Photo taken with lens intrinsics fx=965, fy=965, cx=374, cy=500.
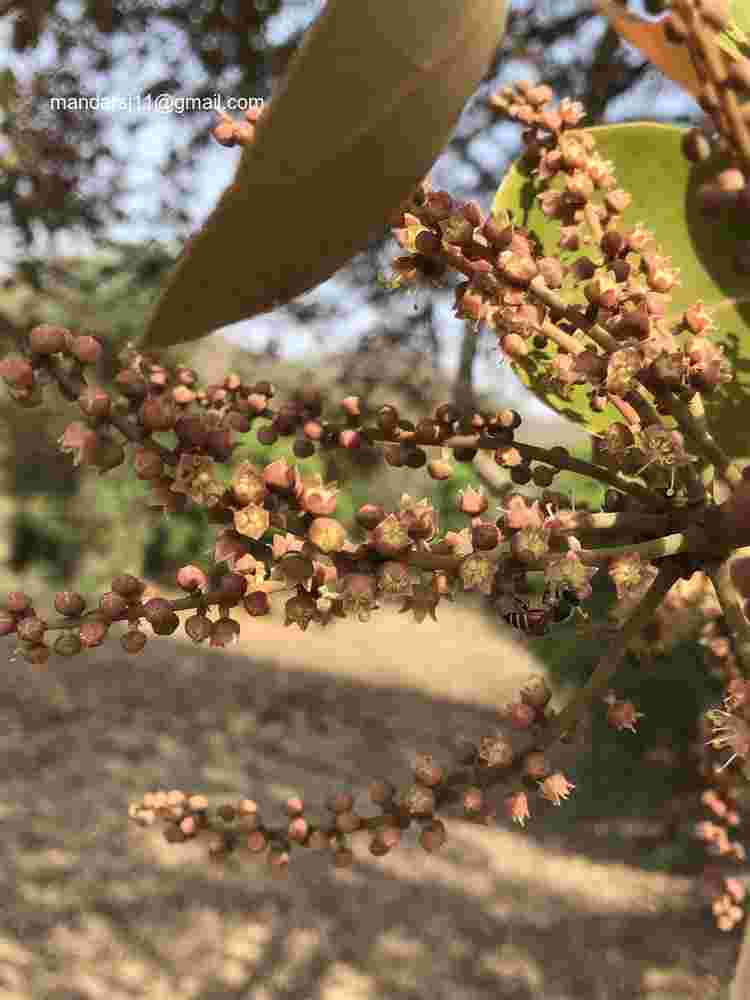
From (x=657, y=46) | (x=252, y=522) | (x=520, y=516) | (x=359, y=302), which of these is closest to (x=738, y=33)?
(x=657, y=46)

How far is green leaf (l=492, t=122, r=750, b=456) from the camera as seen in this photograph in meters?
0.99

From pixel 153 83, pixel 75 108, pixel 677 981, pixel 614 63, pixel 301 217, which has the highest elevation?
pixel 301 217

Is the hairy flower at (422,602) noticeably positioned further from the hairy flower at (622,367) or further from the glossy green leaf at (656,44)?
the glossy green leaf at (656,44)

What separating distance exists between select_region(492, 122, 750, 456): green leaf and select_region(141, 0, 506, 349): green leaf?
50 centimetres

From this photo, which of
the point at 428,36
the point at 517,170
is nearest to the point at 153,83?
the point at 517,170

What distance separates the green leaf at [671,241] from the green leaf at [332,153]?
500 mm

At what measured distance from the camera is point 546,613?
0.77 meters

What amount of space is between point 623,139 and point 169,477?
64 cm

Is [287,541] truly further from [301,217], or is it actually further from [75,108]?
[75,108]

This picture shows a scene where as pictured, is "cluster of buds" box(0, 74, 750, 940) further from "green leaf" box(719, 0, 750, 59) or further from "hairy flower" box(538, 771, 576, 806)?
"green leaf" box(719, 0, 750, 59)

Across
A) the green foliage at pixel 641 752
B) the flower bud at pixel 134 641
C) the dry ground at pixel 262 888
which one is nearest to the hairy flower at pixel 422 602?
the flower bud at pixel 134 641

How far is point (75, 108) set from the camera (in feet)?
10.7

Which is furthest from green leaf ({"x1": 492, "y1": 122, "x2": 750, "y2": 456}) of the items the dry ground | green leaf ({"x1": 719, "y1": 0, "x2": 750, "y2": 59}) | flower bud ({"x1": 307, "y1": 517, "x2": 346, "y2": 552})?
the dry ground

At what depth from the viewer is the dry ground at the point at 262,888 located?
4.30 metres
